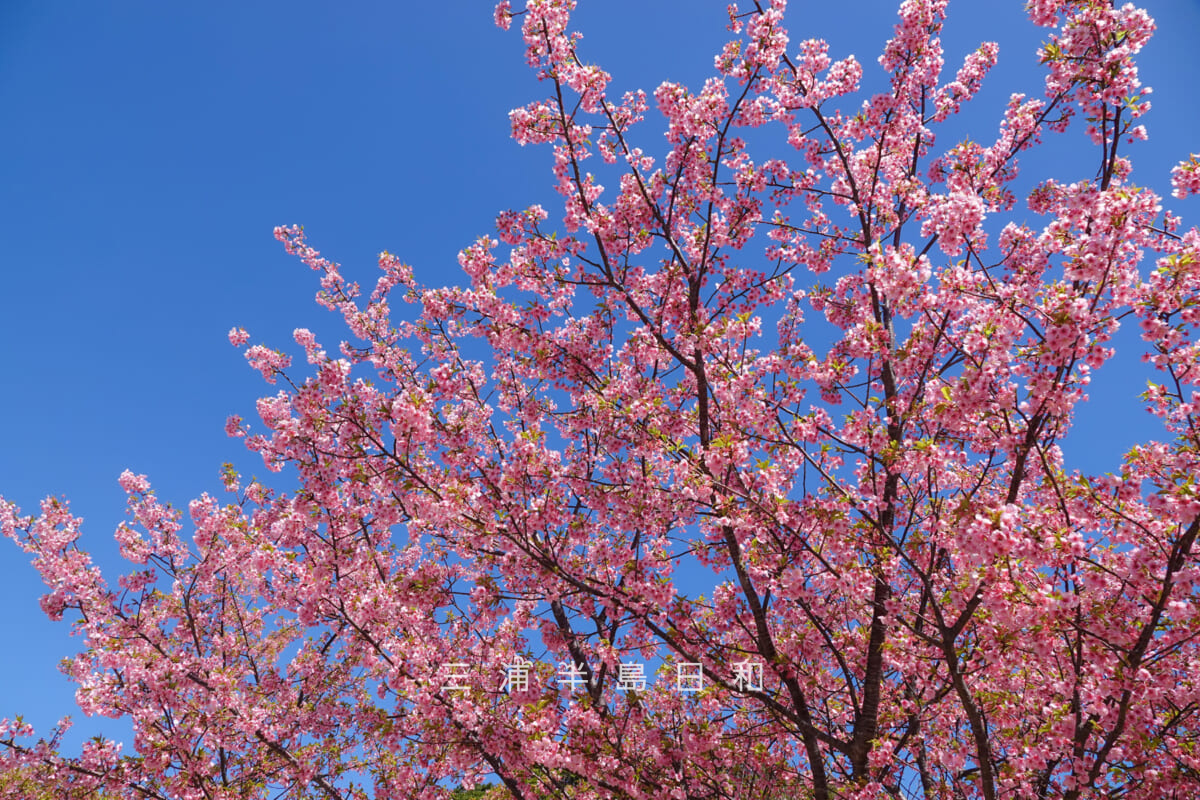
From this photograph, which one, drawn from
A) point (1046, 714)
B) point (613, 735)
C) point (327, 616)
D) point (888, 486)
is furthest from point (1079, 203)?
point (327, 616)

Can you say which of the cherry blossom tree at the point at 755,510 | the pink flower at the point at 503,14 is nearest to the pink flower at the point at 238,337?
the cherry blossom tree at the point at 755,510

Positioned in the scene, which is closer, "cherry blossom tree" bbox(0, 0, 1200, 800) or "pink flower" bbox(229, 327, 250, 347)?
"cherry blossom tree" bbox(0, 0, 1200, 800)

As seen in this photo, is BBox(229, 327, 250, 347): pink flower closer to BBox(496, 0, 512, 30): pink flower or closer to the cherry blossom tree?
the cherry blossom tree

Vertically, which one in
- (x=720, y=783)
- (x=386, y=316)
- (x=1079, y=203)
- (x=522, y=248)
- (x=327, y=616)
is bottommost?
(x=720, y=783)

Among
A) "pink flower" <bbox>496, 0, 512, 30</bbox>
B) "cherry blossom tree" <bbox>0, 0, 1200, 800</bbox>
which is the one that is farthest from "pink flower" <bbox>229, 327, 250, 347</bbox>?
"pink flower" <bbox>496, 0, 512, 30</bbox>

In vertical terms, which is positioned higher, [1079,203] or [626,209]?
[626,209]

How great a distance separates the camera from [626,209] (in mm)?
7664

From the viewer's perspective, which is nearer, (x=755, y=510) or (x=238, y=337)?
(x=755, y=510)

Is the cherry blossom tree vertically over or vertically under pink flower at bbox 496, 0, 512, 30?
under

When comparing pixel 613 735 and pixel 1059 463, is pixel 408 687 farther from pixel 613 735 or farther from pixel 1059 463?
pixel 1059 463

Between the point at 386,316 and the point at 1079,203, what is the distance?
9045 millimetres

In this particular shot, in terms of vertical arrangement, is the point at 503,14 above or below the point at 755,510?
above

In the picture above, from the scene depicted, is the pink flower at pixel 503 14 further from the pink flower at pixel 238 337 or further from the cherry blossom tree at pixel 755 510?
the pink flower at pixel 238 337

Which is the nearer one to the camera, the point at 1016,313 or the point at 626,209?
the point at 1016,313
